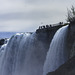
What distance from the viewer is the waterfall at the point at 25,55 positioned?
35.1 metres

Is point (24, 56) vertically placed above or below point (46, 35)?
below

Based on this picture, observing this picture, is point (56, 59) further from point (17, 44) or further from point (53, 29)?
point (17, 44)

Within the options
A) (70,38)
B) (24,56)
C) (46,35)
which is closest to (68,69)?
(70,38)

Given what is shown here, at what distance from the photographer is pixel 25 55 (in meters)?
36.5

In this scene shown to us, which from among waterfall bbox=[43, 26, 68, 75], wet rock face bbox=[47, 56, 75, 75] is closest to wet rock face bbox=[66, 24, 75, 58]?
waterfall bbox=[43, 26, 68, 75]

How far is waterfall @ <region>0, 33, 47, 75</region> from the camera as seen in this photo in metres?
Result: 35.1

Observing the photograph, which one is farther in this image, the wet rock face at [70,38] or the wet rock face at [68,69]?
the wet rock face at [70,38]

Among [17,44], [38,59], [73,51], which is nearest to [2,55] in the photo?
[17,44]

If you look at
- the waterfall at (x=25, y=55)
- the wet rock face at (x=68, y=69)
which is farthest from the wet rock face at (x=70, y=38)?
the waterfall at (x=25, y=55)

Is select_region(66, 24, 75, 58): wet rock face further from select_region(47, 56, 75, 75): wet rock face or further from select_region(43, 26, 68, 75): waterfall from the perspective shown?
select_region(47, 56, 75, 75): wet rock face

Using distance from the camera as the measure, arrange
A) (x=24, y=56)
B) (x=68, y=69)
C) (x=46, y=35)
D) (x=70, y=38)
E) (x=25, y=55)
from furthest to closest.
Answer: (x=24, y=56) < (x=25, y=55) < (x=46, y=35) < (x=70, y=38) < (x=68, y=69)

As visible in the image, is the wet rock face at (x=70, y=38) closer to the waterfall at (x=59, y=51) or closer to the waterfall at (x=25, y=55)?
the waterfall at (x=59, y=51)

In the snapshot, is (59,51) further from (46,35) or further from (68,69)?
(68,69)

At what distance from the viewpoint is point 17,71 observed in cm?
3784
